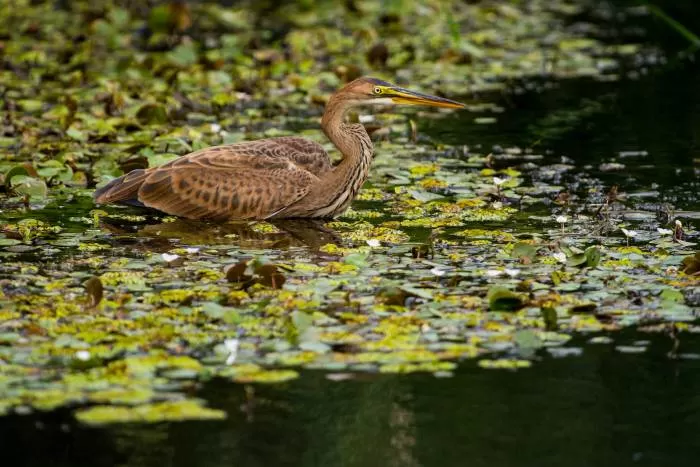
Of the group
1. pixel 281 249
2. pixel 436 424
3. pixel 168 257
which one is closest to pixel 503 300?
pixel 436 424

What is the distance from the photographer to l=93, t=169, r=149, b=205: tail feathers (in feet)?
35.2

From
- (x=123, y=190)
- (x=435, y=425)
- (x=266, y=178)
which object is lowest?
(x=435, y=425)

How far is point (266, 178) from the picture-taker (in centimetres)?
1058

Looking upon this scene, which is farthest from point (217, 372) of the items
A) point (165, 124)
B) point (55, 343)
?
point (165, 124)

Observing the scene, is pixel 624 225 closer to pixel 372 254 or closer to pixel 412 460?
pixel 372 254

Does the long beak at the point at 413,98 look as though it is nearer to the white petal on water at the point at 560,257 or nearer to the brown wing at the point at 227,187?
the brown wing at the point at 227,187

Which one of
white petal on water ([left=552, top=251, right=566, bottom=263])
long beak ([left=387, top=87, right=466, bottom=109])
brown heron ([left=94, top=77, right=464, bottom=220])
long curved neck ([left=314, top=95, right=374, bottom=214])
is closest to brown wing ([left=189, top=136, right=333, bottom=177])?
brown heron ([left=94, top=77, right=464, bottom=220])

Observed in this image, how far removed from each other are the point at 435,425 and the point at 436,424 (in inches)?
0.4

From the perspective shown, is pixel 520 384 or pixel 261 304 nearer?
pixel 520 384

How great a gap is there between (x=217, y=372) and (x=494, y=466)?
64.8 inches

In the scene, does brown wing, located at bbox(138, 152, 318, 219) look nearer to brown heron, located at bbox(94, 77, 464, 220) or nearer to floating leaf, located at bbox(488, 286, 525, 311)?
brown heron, located at bbox(94, 77, 464, 220)

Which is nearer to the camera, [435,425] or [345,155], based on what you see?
[435,425]

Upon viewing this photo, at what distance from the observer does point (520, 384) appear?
7.16m

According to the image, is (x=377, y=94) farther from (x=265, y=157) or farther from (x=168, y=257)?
(x=168, y=257)
